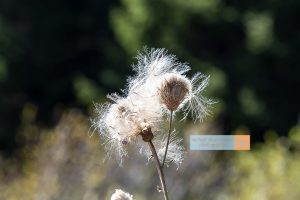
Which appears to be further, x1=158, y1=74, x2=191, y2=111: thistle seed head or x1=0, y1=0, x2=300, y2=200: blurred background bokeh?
x1=0, y1=0, x2=300, y2=200: blurred background bokeh

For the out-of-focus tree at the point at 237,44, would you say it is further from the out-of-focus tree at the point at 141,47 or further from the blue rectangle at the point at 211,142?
the blue rectangle at the point at 211,142

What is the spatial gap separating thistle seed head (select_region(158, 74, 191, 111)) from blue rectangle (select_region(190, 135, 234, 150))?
0.46ft

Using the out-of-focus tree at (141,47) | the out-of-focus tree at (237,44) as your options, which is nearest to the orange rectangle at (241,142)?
the out-of-focus tree at (141,47)

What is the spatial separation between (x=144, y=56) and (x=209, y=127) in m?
8.50

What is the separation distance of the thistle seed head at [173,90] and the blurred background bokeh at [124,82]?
597 centimetres

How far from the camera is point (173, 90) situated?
174 centimetres

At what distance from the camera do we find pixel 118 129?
1812 mm

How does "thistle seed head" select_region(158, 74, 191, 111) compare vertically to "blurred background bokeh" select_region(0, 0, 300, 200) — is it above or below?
below

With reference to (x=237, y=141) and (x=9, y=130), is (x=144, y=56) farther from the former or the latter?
(x=9, y=130)

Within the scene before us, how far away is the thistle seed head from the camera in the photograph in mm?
1740

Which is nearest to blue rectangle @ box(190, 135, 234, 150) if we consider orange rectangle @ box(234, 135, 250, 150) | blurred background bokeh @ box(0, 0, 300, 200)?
orange rectangle @ box(234, 135, 250, 150)

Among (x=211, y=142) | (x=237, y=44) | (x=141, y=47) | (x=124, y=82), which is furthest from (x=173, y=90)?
(x=237, y=44)

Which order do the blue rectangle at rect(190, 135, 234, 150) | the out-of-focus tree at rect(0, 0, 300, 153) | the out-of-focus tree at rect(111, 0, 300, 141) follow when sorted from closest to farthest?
the blue rectangle at rect(190, 135, 234, 150) → the out-of-focus tree at rect(111, 0, 300, 141) → the out-of-focus tree at rect(0, 0, 300, 153)

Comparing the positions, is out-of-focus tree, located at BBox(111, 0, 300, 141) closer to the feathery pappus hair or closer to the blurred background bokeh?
the blurred background bokeh
